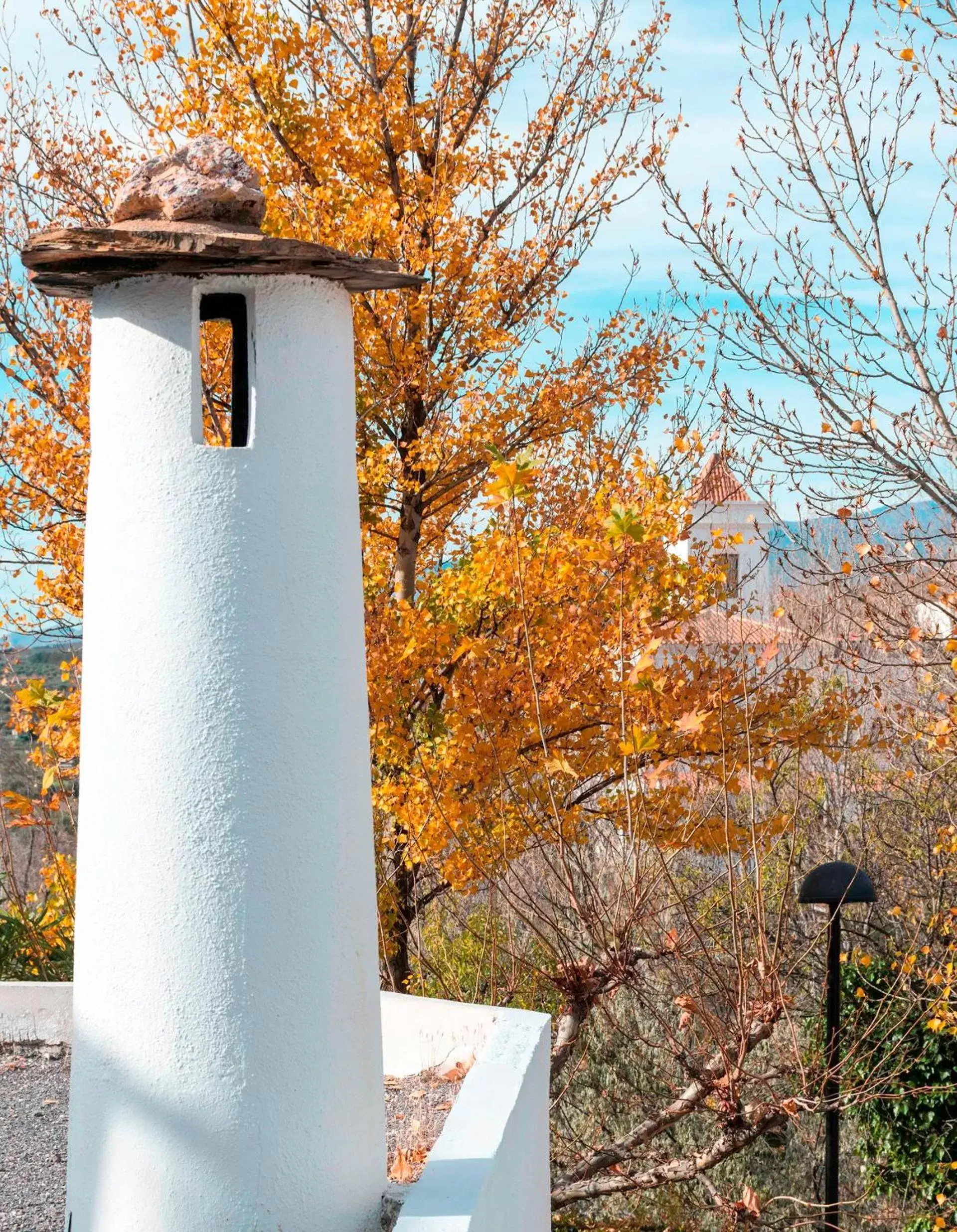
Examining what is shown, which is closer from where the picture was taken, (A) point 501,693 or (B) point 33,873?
(A) point 501,693

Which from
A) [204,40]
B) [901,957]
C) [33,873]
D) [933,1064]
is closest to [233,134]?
[204,40]

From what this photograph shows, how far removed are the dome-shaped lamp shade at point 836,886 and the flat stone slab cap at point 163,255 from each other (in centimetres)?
485

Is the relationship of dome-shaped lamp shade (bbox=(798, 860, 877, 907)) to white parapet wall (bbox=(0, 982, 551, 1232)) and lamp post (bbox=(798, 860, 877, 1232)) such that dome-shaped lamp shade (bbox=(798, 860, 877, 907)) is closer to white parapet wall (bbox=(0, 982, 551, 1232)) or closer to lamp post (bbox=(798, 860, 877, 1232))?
lamp post (bbox=(798, 860, 877, 1232))

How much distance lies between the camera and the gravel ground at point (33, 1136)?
4.53 metres

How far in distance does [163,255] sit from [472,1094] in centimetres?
276

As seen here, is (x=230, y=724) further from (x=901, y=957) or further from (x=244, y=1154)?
(x=901, y=957)

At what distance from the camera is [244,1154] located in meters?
3.25

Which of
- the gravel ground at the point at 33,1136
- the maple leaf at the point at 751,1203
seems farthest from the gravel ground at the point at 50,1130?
the maple leaf at the point at 751,1203

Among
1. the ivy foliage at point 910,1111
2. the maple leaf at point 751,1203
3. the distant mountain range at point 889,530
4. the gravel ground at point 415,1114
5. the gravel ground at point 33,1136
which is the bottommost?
the ivy foliage at point 910,1111

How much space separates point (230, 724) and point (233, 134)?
664 centimetres

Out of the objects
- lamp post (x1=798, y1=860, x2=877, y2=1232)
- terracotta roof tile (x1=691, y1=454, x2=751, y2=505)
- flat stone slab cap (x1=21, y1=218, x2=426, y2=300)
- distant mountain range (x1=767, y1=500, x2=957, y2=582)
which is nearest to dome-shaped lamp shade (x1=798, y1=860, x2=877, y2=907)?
lamp post (x1=798, y1=860, x2=877, y2=1232)

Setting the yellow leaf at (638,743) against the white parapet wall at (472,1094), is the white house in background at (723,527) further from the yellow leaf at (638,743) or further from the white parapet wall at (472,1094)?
the white parapet wall at (472,1094)

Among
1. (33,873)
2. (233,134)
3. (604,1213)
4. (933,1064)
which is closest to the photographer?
(233,134)

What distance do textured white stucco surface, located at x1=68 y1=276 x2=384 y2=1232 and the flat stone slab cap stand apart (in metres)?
0.05
